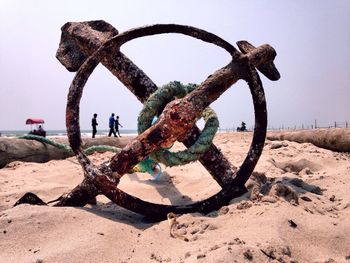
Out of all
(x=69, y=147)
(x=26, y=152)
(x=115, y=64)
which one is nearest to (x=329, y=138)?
(x=69, y=147)

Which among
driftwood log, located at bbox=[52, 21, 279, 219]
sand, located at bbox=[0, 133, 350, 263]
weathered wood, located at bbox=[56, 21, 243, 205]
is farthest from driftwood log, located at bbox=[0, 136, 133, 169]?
sand, located at bbox=[0, 133, 350, 263]

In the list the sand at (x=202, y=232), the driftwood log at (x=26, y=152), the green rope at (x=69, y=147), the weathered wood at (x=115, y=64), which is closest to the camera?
the sand at (x=202, y=232)

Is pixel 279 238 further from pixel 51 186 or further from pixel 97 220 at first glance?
pixel 51 186

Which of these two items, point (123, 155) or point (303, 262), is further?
point (123, 155)

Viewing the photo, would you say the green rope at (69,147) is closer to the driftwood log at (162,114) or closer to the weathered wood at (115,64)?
the weathered wood at (115,64)

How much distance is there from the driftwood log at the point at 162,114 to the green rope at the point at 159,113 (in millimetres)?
126

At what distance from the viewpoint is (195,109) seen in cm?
284

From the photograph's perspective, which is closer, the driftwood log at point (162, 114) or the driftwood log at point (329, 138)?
the driftwood log at point (162, 114)

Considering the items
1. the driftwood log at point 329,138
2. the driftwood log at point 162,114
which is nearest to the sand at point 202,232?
the driftwood log at point 162,114

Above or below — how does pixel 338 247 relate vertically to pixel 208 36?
below

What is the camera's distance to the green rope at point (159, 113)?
288 centimetres

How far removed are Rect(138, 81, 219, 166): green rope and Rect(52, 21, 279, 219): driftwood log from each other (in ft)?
0.41

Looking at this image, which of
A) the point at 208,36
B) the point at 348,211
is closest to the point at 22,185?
the point at 208,36

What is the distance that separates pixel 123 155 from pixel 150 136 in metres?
0.23
